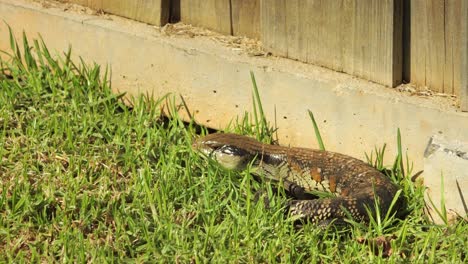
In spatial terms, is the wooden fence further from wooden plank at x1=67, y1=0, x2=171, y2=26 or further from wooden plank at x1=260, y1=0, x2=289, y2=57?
wooden plank at x1=67, y1=0, x2=171, y2=26

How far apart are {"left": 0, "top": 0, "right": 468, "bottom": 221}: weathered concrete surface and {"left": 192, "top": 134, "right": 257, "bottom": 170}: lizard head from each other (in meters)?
0.25

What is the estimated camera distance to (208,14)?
5711mm

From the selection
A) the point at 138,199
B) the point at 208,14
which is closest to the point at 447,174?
the point at 138,199

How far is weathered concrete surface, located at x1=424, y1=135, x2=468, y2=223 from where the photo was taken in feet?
15.5

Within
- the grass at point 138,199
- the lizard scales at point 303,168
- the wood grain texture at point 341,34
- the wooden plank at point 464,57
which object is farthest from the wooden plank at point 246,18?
the wooden plank at point 464,57

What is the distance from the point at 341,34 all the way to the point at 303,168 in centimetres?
67

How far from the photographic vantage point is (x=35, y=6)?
20.0 ft

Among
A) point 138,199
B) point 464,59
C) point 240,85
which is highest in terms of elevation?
point 464,59

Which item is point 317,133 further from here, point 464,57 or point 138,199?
point 138,199

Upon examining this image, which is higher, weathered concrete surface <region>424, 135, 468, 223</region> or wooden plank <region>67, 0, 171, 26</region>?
wooden plank <region>67, 0, 171, 26</region>

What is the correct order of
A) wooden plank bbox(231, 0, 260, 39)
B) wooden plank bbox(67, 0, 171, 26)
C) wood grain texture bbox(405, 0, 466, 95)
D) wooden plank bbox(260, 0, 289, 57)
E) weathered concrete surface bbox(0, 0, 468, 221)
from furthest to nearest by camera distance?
wooden plank bbox(67, 0, 171, 26)
wooden plank bbox(231, 0, 260, 39)
wooden plank bbox(260, 0, 289, 57)
weathered concrete surface bbox(0, 0, 468, 221)
wood grain texture bbox(405, 0, 466, 95)

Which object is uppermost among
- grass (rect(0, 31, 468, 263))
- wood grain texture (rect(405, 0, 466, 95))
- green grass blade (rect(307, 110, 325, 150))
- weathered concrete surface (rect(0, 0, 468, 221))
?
wood grain texture (rect(405, 0, 466, 95))

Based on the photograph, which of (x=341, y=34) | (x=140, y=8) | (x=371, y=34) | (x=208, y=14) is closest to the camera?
(x=371, y=34)

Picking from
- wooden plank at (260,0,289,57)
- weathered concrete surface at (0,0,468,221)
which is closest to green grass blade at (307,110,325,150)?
weathered concrete surface at (0,0,468,221)
